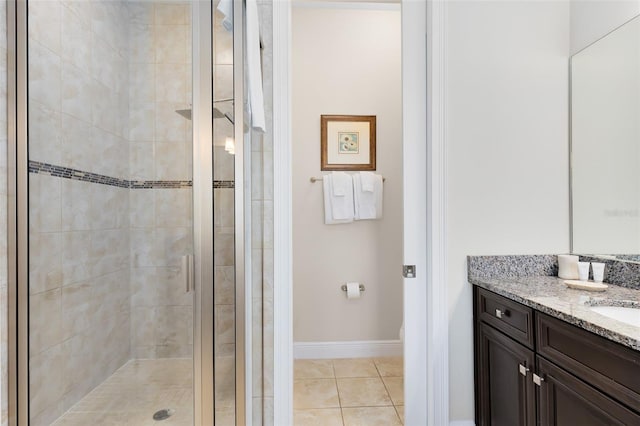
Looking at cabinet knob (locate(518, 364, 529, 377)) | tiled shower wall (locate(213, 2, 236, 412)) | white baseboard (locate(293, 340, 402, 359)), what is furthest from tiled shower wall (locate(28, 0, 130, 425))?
white baseboard (locate(293, 340, 402, 359))

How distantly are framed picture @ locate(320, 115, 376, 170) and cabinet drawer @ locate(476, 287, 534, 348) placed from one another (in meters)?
1.44

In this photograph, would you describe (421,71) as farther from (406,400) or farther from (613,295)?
(406,400)

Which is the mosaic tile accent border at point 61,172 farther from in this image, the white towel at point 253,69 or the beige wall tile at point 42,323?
the white towel at point 253,69

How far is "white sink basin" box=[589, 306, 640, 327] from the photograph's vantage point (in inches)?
52.5

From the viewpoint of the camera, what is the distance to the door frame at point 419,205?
1.81 m

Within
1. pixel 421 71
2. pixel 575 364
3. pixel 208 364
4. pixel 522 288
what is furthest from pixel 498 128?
pixel 208 364

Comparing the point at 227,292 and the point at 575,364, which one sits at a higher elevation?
the point at 227,292

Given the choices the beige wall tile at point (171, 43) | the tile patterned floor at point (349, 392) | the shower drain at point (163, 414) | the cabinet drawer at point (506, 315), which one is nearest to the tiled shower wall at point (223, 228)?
the beige wall tile at point (171, 43)

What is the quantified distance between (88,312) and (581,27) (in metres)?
2.44

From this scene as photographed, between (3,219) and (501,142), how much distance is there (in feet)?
6.60

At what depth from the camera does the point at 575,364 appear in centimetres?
123

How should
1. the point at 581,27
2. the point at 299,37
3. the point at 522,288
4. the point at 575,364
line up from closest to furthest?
the point at 575,364
the point at 522,288
the point at 581,27
the point at 299,37

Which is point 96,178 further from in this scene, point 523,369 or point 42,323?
point 523,369

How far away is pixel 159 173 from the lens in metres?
1.06
